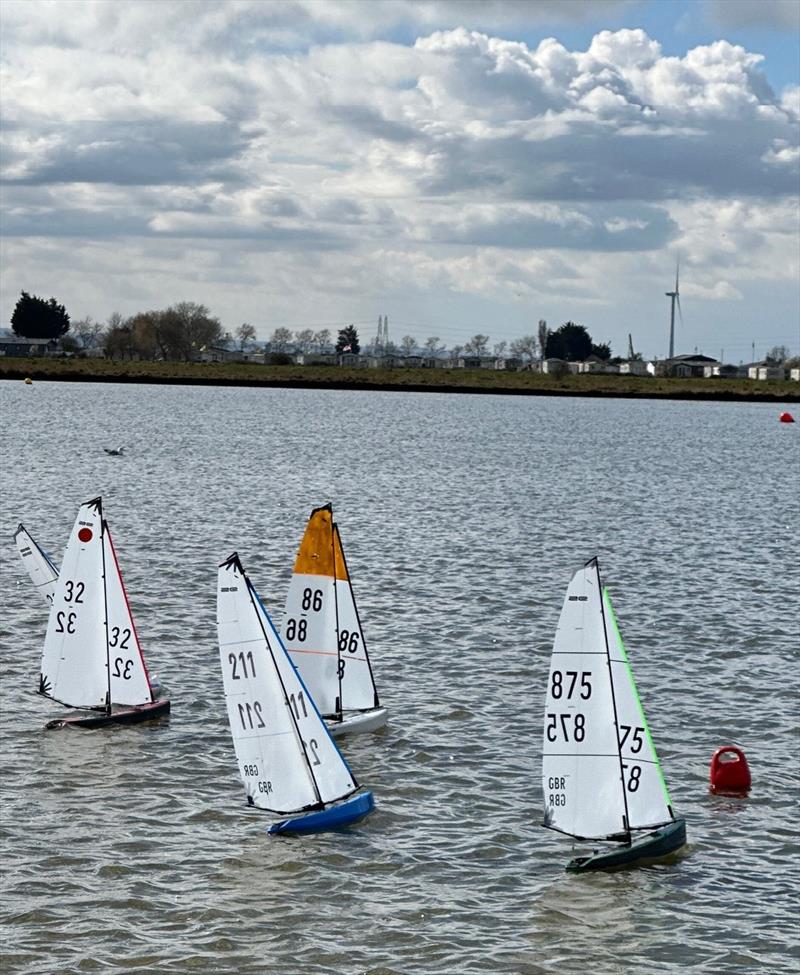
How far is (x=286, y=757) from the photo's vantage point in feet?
63.3

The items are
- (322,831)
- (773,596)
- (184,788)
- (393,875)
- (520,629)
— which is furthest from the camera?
(773,596)

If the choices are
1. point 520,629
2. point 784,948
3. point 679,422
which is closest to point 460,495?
point 520,629

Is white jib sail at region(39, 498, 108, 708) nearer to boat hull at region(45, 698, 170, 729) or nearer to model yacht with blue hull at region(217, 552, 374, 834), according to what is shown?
boat hull at region(45, 698, 170, 729)

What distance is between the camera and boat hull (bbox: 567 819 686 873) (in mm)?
18609

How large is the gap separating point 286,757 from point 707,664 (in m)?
14.2

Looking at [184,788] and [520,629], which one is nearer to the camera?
[184,788]

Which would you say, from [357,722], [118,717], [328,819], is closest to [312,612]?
[357,722]

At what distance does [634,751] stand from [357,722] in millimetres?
6934

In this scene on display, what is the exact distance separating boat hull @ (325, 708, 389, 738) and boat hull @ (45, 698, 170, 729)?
2.89 m

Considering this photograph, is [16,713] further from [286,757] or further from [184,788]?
[286,757]

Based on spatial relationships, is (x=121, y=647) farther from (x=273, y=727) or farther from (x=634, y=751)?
(x=634, y=751)

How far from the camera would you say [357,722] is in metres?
24.4

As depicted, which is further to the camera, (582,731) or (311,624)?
(311,624)

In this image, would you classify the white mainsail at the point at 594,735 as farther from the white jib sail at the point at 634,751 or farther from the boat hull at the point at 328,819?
the boat hull at the point at 328,819
